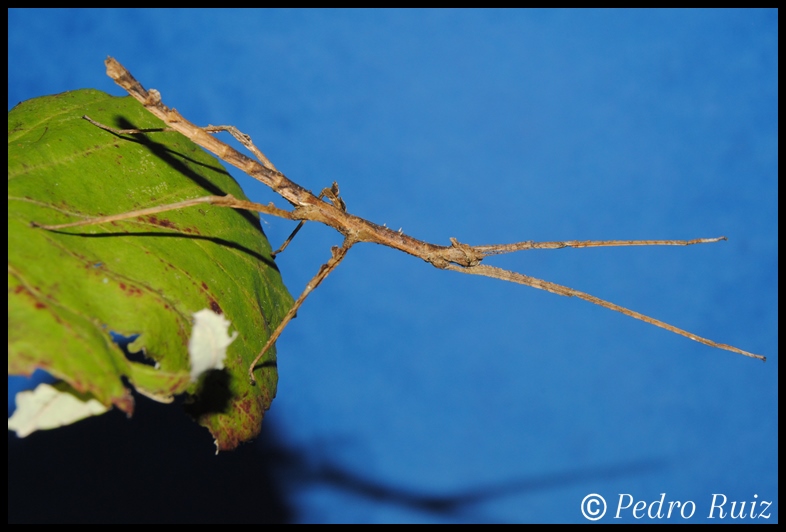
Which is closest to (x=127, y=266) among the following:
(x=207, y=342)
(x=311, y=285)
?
(x=207, y=342)

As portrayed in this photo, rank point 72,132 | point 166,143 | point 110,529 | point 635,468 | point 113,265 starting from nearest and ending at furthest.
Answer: point 113,265
point 72,132
point 166,143
point 110,529
point 635,468

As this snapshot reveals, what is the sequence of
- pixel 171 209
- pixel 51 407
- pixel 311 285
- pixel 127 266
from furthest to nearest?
pixel 311 285 → pixel 171 209 → pixel 127 266 → pixel 51 407

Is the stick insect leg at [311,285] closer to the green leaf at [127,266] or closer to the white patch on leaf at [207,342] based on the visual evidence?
the green leaf at [127,266]

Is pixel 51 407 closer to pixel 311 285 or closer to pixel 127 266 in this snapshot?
pixel 127 266

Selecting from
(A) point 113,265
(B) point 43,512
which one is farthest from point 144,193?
(B) point 43,512

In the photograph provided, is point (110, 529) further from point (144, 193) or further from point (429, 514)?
point (144, 193)

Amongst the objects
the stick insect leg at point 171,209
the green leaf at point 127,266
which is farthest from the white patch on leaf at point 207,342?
the stick insect leg at point 171,209
